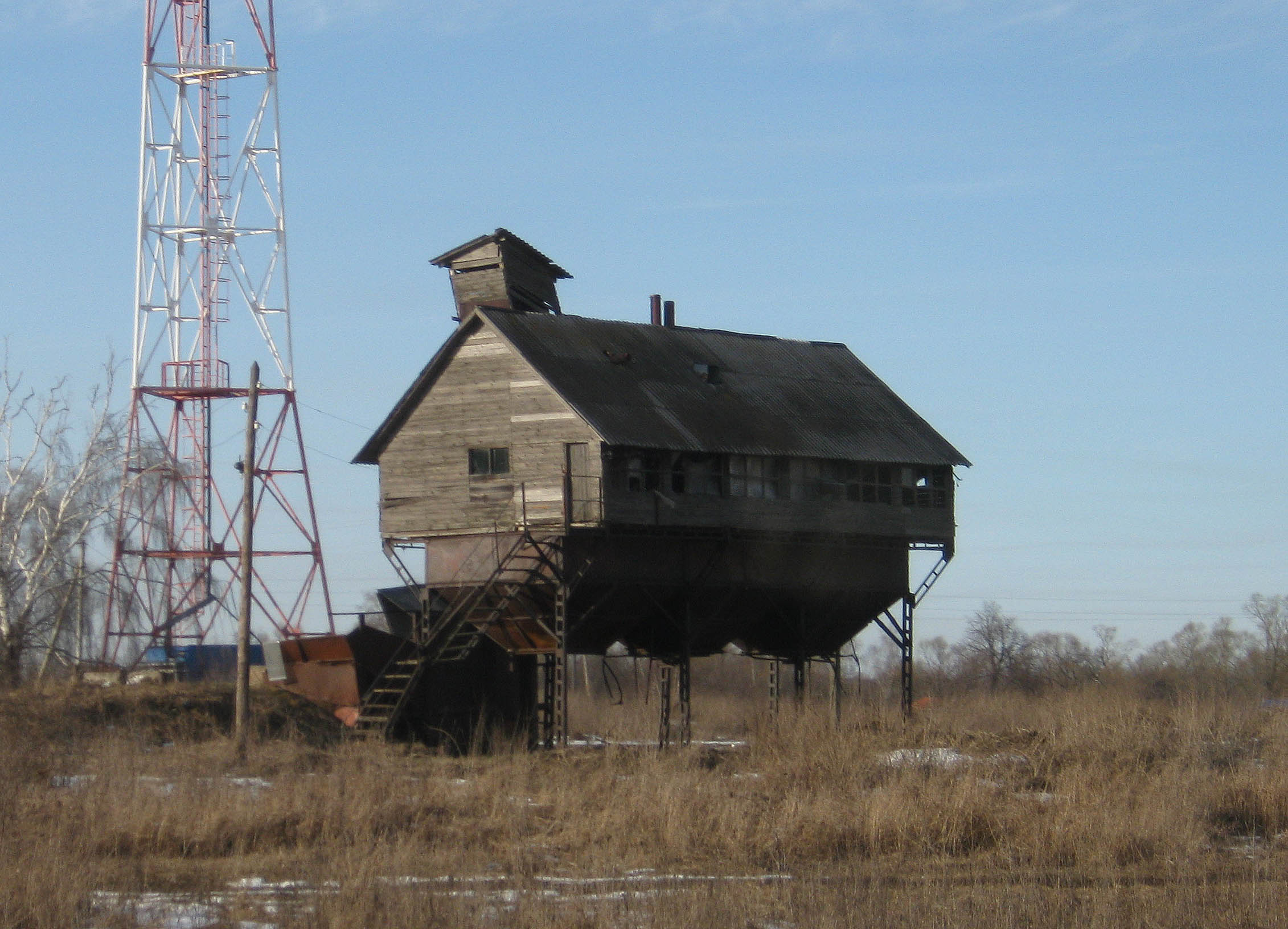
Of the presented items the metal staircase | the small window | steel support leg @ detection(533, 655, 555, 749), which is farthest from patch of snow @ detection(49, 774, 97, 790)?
steel support leg @ detection(533, 655, 555, 749)

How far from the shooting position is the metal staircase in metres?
34.2

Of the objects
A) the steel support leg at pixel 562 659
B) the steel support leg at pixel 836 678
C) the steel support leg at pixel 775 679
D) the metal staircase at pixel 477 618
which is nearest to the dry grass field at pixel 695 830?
the steel support leg at pixel 562 659

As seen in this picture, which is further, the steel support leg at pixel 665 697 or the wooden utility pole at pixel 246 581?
the steel support leg at pixel 665 697

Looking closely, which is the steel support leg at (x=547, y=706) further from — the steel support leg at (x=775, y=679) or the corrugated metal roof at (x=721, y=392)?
the corrugated metal roof at (x=721, y=392)

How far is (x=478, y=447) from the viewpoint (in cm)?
3566

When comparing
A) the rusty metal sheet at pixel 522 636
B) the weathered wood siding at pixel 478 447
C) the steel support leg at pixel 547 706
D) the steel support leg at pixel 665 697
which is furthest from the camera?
the steel support leg at pixel 665 697

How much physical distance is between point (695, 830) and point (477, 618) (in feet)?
57.2

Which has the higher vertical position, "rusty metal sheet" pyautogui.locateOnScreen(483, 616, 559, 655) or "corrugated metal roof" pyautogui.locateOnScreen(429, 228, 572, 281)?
"corrugated metal roof" pyautogui.locateOnScreen(429, 228, 572, 281)

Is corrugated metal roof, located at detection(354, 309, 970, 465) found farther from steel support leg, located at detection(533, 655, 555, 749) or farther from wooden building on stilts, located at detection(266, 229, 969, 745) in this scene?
steel support leg, located at detection(533, 655, 555, 749)

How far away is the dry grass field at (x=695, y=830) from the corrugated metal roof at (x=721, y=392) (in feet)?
27.2

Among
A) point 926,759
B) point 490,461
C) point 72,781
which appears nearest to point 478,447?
point 490,461

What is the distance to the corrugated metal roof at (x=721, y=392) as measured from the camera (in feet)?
115

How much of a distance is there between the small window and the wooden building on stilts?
5 centimetres

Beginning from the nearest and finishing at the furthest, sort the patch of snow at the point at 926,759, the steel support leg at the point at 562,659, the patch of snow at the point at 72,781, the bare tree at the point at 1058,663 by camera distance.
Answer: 1. the patch of snow at the point at 72,781
2. the patch of snow at the point at 926,759
3. the steel support leg at the point at 562,659
4. the bare tree at the point at 1058,663
